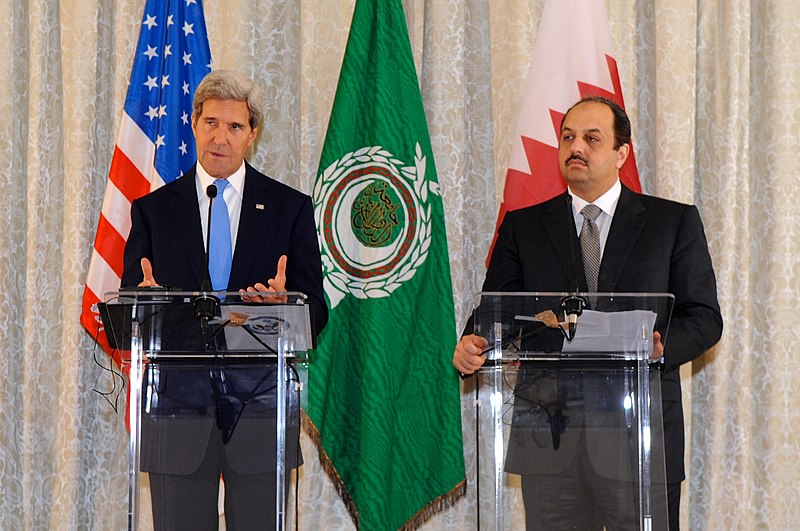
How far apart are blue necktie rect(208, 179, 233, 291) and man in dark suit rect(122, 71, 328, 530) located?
13 millimetres


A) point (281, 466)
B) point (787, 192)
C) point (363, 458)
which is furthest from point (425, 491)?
point (787, 192)

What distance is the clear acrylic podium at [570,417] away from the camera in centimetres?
241

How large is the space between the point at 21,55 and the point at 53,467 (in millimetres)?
1859

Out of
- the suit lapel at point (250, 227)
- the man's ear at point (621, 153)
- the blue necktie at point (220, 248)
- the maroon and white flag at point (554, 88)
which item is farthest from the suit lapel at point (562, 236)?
the blue necktie at point (220, 248)

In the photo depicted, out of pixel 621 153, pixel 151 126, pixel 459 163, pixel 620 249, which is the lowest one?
pixel 620 249

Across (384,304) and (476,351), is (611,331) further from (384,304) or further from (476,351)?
(384,304)

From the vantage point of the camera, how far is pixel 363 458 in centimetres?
394

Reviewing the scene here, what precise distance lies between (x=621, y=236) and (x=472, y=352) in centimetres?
89

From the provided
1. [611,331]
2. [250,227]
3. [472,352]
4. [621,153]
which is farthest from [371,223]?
[611,331]

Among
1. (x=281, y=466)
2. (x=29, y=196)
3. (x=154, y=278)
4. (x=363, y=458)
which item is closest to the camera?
(x=281, y=466)

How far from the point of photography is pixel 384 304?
4.06m

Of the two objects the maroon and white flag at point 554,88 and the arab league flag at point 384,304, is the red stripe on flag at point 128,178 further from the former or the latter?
the maroon and white flag at point 554,88

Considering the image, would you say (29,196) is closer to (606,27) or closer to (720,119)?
(606,27)

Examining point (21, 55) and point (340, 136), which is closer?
point (340, 136)
